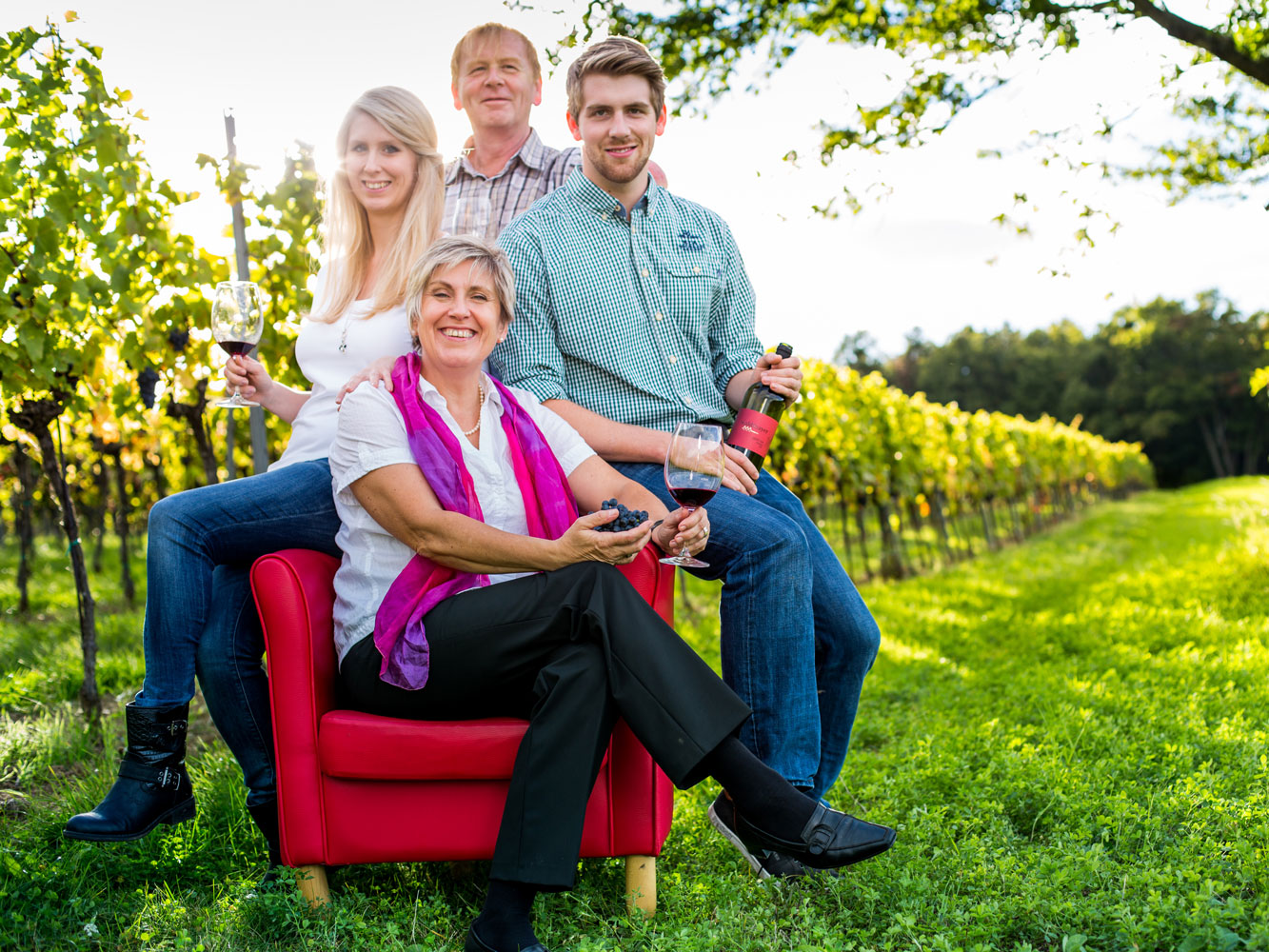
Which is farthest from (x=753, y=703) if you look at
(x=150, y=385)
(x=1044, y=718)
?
(x=150, y=385)

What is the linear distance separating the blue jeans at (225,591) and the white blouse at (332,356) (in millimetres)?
157

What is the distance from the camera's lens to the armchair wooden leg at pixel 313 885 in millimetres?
2328

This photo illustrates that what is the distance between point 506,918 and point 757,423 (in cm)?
149

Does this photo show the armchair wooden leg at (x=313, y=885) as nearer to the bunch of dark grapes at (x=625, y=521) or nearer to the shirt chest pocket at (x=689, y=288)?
the bunch of dark grapes at (x=625, y=521)

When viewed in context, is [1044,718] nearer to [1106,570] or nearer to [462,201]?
[462,201]

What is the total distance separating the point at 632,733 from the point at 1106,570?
30.1 ft

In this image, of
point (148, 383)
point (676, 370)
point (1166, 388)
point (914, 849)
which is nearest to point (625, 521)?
point (676, 370)

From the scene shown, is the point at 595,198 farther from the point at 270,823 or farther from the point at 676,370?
the point at 270,823

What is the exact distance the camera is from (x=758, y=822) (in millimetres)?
2223

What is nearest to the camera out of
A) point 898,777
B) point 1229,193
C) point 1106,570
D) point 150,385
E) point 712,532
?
point 712,532

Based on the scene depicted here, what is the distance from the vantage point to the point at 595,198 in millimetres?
2951

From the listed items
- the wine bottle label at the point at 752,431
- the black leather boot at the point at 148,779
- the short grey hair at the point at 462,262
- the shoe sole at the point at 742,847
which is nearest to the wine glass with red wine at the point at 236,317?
the short grey hair at the point at 462,262

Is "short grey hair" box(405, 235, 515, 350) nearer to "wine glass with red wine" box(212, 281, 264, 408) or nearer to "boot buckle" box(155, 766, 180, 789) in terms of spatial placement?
"wine glass with red wine" box(212, 281, 264, 408)

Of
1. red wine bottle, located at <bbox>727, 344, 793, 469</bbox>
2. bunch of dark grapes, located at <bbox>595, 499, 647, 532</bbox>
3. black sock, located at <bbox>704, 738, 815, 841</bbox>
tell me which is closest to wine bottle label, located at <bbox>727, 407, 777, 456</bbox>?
red wine bottle, located at <bbox>727, 344, 793, 469</bbox>
